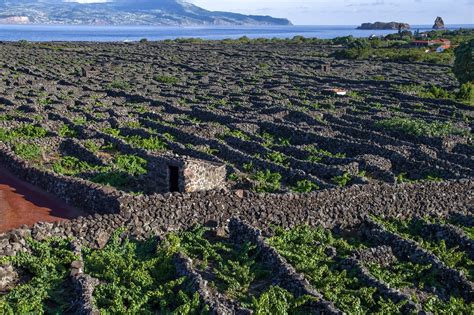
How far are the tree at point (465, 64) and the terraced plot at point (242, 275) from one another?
42.4 m

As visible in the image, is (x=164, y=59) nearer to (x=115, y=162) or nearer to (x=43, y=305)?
(x=115, y=162)

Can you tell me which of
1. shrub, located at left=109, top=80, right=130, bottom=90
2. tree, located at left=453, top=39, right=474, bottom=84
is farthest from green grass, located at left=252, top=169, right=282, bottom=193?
tree, located at left=453, top=39, right=474, bottom=84

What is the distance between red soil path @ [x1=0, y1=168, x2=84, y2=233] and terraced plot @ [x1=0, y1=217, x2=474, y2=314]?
12.6 feet

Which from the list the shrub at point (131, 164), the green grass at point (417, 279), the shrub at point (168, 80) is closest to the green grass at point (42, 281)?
the green grass at point (417, 279)

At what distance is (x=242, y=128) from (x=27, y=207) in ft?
56.5

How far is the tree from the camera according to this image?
5816 cm

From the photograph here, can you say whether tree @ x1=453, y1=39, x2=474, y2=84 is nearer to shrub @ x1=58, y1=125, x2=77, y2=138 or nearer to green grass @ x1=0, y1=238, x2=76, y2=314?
shrub @ x1=58, y1=125, x2=77, y2=138

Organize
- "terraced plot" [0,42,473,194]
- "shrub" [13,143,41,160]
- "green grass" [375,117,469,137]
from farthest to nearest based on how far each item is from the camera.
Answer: "green grass" [375,117,469,137] < "shrub" [13,143,41,160] < "terraced plot" [0,42,473,194]

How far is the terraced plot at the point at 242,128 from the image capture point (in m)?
27.6

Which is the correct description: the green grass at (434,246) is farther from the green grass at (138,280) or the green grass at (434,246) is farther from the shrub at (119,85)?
the shrub at (119,85)

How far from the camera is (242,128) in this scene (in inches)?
1469

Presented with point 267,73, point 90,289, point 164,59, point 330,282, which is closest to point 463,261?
point 330,282

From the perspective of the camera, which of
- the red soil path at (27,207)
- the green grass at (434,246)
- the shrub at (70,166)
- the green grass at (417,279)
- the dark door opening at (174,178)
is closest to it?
the green grass at (417,279)

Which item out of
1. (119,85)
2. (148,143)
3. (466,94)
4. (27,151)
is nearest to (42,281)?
(27,151)
